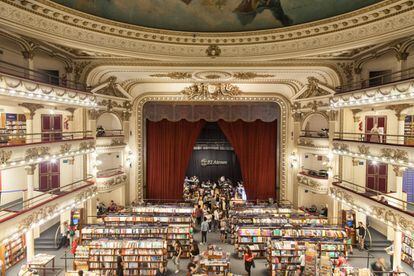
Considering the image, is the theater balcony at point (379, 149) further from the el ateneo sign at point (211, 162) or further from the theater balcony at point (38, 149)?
the theater balcony at point (38, 149)

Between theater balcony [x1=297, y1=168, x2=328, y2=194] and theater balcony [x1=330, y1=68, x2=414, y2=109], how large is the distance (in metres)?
3.36

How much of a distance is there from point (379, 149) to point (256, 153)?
801cm

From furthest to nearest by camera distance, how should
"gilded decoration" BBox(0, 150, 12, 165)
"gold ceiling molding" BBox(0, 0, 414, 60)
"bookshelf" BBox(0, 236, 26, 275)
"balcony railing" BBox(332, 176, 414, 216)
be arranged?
"bookshelf" BBox(0, 236, 26, 275) < "balcony railing" BBox(332, 176, 414, 216) < "gold ceiling molding" BBox(0, 0, 414, 60) < "gilded decoration" BBox(0, 150, 12, 165)

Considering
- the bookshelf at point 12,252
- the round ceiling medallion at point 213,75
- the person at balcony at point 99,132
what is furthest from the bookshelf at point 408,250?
the bookshelf at point 12,252

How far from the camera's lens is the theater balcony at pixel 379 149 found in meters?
7.63

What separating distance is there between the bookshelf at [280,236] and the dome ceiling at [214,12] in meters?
7.42

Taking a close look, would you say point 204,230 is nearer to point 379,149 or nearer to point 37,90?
point 379,149

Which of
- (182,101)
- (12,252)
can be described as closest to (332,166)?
(182,101)

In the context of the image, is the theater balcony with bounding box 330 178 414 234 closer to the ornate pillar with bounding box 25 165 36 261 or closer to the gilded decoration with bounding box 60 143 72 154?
the gilded decoration with bounding box 60 143 72 154

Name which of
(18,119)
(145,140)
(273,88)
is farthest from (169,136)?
(18,119)

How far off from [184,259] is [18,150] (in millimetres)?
6583

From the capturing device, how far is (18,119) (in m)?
10.7

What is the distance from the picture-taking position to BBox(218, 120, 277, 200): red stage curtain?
1620cm

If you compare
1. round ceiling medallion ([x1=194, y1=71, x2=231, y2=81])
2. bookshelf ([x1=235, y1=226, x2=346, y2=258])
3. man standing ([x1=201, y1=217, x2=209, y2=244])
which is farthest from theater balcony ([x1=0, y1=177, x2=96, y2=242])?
round ceiling medallion ([x1=194, y1=71, x2=231, y2=81])
